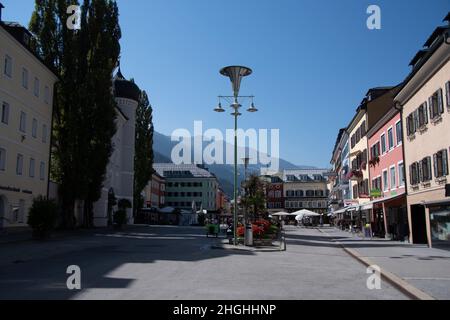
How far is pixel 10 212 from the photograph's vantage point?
3262 cm

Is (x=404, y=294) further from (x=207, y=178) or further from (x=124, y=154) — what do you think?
(x=207, y=178)

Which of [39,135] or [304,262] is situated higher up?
[39,135]

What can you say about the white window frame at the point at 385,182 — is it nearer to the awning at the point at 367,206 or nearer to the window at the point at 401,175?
the awning at the point at 367,206

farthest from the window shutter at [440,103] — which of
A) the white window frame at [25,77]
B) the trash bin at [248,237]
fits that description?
the white window frame at [25,77]

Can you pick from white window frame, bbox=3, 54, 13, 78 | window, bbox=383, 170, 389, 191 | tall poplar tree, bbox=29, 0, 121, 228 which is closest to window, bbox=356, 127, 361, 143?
window, bbox=383, 170, 389, 191

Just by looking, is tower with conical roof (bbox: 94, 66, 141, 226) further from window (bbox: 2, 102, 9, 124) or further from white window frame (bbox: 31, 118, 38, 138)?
window (bbox: 2, 102, 9, 124)

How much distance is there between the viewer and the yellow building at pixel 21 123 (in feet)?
105

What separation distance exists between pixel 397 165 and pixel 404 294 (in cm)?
2311

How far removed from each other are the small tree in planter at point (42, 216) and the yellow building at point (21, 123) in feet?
20.2

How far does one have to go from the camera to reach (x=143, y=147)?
65.5 meters

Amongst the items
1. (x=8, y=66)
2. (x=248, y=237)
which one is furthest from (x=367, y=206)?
(x=8, y=66)

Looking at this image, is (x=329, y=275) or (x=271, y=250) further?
(x=271, y=250)

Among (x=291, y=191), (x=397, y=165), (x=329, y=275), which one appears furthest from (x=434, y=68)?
(x=291, y=191)
